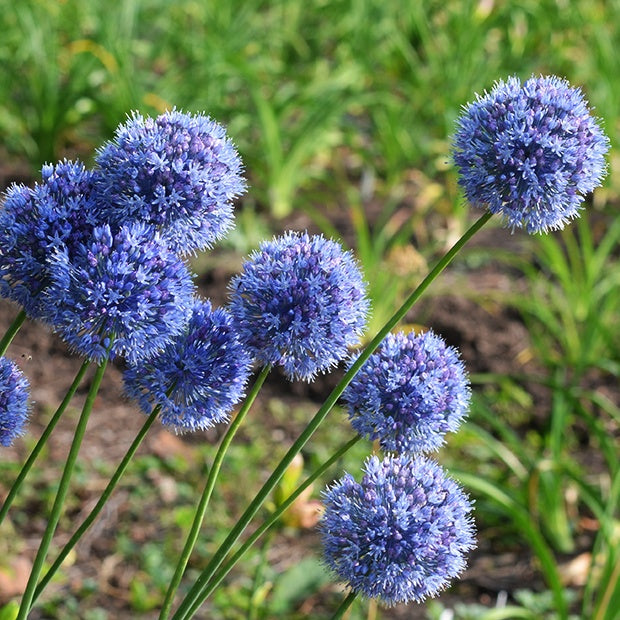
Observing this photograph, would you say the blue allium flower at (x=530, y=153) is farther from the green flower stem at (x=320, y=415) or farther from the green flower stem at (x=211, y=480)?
the green flower stem at (x=211, y=480)

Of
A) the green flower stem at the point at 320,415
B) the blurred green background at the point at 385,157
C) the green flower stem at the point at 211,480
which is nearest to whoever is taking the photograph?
the green flower stem at the point at 320,415

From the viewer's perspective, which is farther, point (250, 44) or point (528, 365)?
point (250, 44)

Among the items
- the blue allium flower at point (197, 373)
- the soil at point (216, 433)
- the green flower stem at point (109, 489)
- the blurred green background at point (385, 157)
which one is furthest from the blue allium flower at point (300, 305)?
the soil at point (216, 433)

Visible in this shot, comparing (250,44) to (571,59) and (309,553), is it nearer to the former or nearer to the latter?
(571,59)

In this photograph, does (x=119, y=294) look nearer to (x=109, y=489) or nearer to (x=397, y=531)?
(x=109, y=489)

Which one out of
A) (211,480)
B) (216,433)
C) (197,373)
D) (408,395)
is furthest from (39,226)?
(216,433)

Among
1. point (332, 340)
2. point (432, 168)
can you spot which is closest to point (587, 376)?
point (432, 168)
